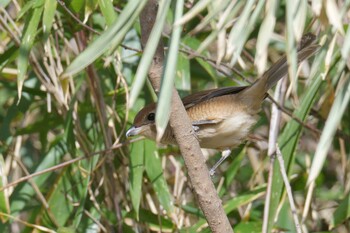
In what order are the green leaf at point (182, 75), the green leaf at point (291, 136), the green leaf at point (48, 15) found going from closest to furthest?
the green leaf at point (48, 15)
the green leaf at point (291, 136)
the green leaf at point (182, 75)

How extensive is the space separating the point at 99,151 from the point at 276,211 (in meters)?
0.80

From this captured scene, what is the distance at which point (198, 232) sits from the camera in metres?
3.48

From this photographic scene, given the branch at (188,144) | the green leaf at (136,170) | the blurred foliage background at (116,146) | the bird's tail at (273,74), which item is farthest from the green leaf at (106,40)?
the green leaf at (136,170)

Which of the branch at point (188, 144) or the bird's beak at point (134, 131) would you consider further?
the bird's beak at point (134, 131)

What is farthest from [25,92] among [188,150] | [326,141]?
[326,141]

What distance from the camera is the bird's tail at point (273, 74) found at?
2.89 metres

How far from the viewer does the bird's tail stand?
289cm

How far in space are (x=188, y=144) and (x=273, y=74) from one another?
3.60 ft

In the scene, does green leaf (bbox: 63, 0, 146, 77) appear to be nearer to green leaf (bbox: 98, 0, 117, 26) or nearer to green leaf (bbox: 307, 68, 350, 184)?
green leaf (bbox: 307, 68, 350, 184)

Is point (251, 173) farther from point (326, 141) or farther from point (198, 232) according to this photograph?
point (326, 141)

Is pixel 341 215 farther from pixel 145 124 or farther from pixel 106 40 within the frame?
pixel 106 40

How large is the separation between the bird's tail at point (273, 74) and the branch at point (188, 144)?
809 mm

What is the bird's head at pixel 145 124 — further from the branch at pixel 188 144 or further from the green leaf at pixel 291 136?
the branch at pixel 188 144

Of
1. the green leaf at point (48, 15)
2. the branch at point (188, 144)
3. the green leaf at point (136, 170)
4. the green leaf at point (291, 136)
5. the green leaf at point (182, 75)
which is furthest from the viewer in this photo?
the green leaf at point (182, 75)
